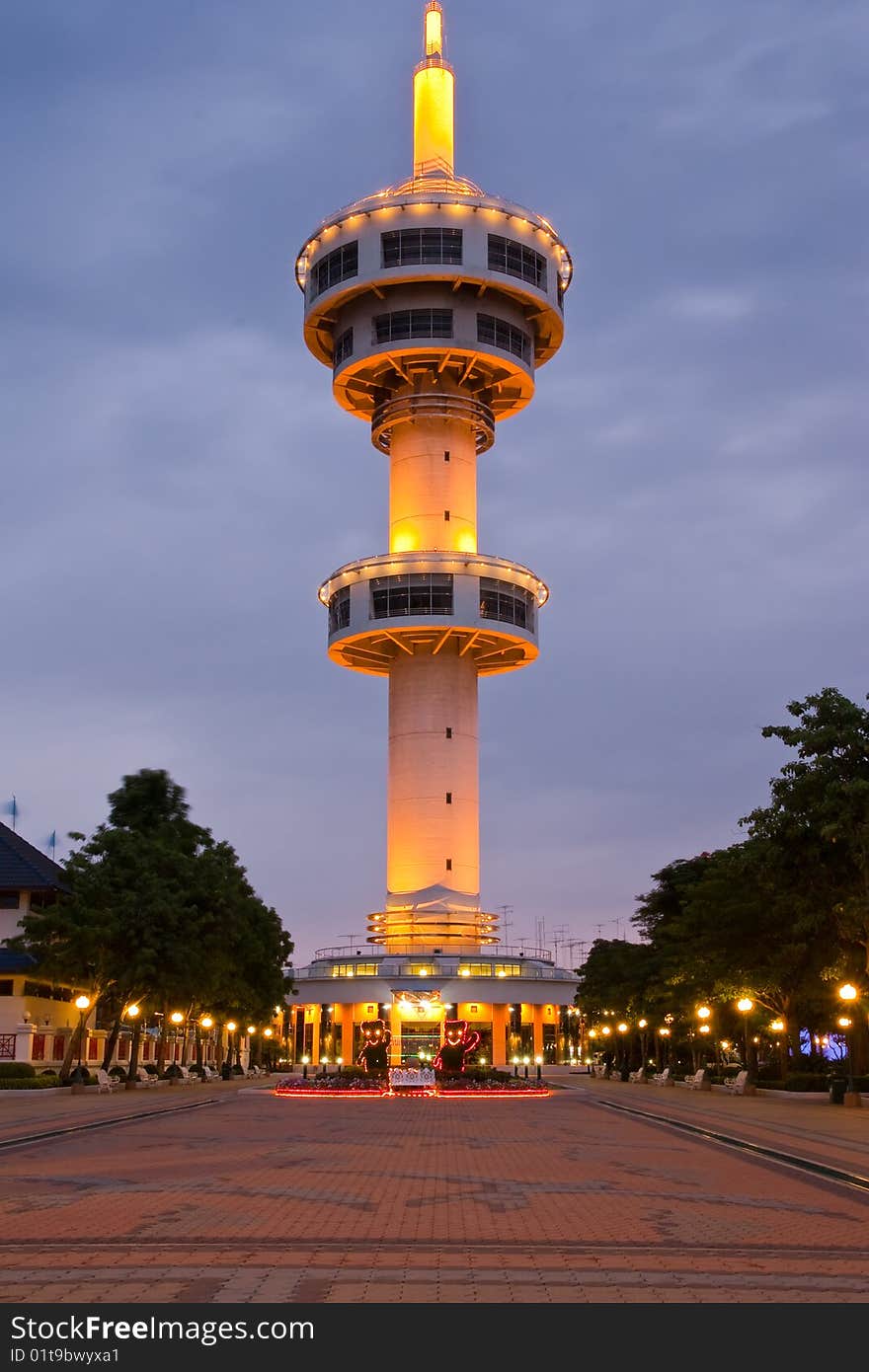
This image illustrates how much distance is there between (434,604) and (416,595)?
165 centimetres

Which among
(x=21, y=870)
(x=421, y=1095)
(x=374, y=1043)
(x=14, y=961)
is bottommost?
(x=421, y=1095)

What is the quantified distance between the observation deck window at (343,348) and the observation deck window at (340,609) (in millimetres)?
19619

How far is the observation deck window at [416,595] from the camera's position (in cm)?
11525

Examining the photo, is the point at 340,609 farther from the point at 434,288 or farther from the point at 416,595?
the point at 434,288

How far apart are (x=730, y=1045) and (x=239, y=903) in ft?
166

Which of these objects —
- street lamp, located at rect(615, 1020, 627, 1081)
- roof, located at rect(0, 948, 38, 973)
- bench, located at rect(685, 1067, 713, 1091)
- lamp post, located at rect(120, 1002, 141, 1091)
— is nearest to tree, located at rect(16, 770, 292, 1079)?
lamp post, located at rect(120, 1002, 141, 1091)

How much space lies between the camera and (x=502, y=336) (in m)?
122

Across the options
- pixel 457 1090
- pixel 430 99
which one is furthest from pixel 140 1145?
pixel 430 99

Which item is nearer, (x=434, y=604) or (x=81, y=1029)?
(x=81, y=1029)

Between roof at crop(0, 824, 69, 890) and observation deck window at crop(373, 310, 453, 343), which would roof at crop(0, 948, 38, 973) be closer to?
roof at crop(0, 824, 69, 890)

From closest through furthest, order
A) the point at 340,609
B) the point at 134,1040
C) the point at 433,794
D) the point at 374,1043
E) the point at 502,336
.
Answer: the point at 374,1043, the point at 134,1040, the point at 433,794, the point at 340,609, the point at 502,336

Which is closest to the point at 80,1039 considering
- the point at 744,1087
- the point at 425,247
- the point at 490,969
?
the point at 744,1087
